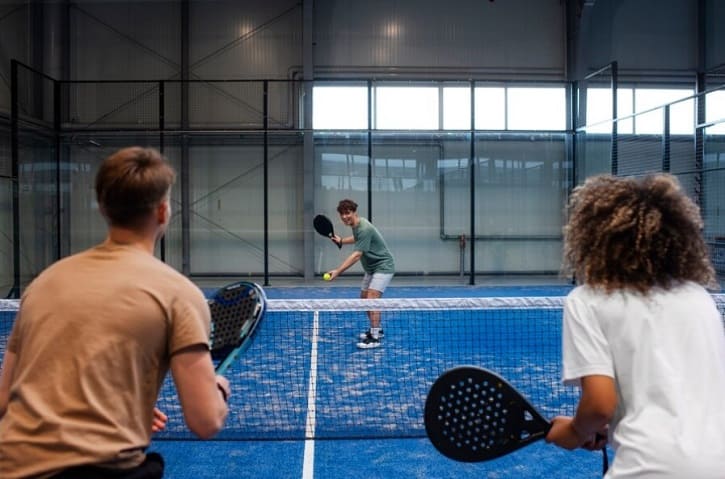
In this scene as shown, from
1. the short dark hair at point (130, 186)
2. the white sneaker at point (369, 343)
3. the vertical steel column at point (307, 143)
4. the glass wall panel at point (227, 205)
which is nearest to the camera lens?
the short dark hair at point (130, 186)

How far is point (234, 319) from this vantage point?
200cm

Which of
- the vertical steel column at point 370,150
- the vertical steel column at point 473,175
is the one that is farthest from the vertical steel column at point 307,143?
the vertical steel column at point 473,175

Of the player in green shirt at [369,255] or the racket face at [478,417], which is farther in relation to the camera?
the player in green shirt at [369,255]

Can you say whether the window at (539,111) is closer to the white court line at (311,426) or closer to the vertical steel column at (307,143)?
the vertical steel column at (307,143)

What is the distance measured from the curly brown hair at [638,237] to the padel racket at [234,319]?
34.4 inches

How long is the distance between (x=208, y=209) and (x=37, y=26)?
5.60m

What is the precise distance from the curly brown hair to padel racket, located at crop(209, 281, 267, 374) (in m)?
0.88

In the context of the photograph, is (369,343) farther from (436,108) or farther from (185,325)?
(436,108)

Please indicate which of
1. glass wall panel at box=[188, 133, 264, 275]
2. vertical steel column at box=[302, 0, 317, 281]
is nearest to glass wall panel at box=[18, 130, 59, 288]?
glass wall panel at box=[188, 133, 264, 275]

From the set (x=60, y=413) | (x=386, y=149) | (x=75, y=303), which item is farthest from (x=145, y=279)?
(x=386, y=149)

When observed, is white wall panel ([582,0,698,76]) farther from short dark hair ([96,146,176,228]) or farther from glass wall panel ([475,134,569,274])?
short dark hair ([96,146,176,228])

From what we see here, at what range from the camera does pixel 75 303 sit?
4.88 ft

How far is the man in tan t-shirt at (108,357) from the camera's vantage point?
143 centimetres

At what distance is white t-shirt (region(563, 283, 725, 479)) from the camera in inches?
57.3
